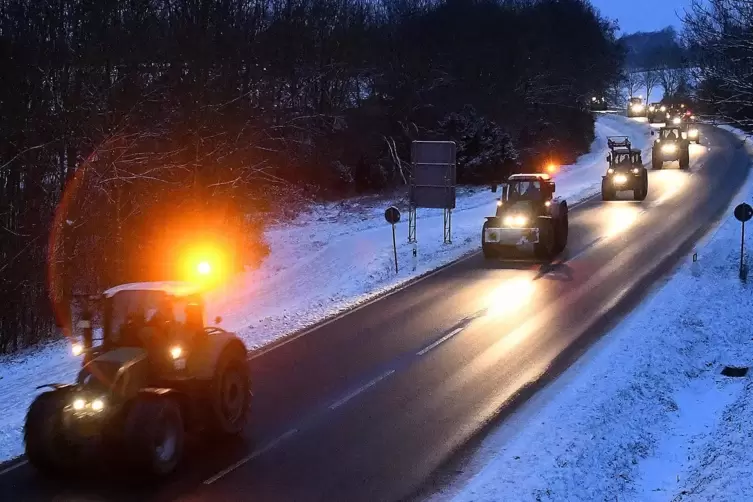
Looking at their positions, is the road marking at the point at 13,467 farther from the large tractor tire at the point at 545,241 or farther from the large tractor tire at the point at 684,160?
the large tractor tire at the point at 684,160

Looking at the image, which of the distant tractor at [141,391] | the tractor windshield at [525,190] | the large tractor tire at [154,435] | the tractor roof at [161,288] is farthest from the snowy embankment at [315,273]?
the tractor windshield at [525,190]

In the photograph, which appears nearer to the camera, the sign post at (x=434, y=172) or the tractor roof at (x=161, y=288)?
the tractor roof at (x=161, y=288)

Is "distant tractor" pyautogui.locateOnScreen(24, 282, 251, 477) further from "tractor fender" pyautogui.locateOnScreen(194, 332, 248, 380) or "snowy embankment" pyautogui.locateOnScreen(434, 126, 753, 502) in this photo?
"snowy embankment" pyautogui.locateOnScreen(434, 126, 753, 502)

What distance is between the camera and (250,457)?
988cm

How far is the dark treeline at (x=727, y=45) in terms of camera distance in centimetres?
2212

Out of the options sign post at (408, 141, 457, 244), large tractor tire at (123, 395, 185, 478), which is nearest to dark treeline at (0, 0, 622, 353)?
sign post at (408, 141, 457, 244)

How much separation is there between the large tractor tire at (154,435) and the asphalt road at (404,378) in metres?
0.26

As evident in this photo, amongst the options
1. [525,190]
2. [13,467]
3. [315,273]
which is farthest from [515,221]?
[13,467]

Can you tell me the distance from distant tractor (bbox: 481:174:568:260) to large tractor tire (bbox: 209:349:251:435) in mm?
14760

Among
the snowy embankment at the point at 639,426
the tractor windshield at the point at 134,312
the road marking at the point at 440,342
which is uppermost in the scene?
the tractor windshield at the point at 134,312

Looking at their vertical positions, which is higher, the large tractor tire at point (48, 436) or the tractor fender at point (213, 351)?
the tractor fender at point (213, 351)

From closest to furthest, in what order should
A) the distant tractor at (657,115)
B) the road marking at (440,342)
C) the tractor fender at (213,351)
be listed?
the tractor fender at (213,351) < the road marking at (440,342) < the distant tractor at (657,115)

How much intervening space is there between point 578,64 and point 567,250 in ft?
165

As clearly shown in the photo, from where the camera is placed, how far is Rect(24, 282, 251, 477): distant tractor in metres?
8.48
